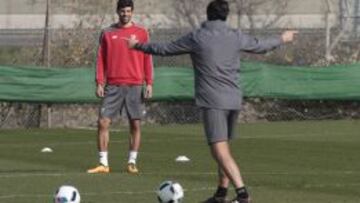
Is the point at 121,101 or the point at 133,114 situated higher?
the point at 121,101

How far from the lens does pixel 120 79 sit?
641 inches

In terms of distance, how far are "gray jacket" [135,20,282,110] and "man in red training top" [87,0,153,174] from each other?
351cm

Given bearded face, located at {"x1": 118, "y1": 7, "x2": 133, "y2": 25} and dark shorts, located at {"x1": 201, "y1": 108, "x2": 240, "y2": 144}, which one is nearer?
dark shorts, located at {"x1": 201, "y1": 108, "x2": 240, "y2": 144}

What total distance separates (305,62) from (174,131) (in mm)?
6966

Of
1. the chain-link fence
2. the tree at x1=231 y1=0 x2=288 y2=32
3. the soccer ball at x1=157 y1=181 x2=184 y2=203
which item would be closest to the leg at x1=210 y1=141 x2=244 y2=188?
the soccer ball at x1=157 y1=181 x2=184 y2=203

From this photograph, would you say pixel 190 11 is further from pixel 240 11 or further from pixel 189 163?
pixel 189 163

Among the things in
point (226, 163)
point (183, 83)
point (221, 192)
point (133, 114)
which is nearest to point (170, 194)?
point (226, 163)

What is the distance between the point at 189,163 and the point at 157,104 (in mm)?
10784

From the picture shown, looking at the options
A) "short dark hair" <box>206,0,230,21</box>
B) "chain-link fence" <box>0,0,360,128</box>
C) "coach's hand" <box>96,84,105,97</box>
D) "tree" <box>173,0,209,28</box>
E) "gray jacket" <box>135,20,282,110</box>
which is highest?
"short dark hair" <box>206,0,230,21</box>

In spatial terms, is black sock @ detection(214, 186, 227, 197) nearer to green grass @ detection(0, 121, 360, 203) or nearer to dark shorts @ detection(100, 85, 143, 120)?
green grass @ detection(0, 121, 360, 203)

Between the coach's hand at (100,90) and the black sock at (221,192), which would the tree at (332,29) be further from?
the black sock at (221,192)

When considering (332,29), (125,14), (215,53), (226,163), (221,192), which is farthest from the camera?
(332,29)

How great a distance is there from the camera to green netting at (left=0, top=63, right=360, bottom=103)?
2783 cm

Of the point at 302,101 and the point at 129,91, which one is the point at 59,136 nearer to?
the point at 302,101
